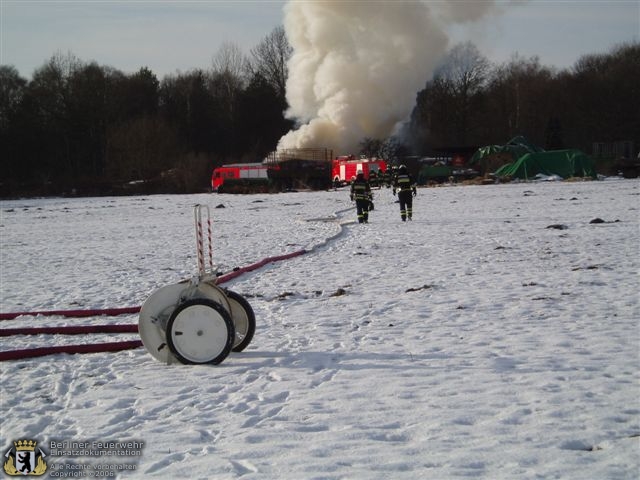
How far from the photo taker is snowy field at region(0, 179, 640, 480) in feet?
13.1

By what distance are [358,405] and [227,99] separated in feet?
246

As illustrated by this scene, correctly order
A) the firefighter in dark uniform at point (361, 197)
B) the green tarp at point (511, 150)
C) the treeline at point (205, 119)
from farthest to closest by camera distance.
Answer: the treeline at point (205, 119) → the green tarp at point (511, 150) → the firefighter in dark uniform at point (361, 197)

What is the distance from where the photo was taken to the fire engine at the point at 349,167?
47.3 m

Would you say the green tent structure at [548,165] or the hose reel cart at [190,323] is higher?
the green tent structure at [548,165]

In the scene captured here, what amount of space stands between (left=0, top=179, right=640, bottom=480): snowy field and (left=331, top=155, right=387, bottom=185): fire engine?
35308mm

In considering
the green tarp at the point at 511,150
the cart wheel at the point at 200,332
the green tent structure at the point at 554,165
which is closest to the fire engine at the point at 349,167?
the green tarp at the point at 511,150

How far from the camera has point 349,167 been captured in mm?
50469

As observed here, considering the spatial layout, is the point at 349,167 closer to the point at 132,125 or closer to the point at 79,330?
the point at 132,125

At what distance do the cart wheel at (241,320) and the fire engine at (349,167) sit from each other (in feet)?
135

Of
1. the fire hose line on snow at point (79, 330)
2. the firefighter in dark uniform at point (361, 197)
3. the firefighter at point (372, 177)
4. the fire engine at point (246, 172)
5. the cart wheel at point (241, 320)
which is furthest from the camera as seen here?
the fire engine at point (246, 172)

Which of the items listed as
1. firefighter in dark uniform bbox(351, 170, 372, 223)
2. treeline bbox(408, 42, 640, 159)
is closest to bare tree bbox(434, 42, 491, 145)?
treeline bbox(408, 42, 640, 159)

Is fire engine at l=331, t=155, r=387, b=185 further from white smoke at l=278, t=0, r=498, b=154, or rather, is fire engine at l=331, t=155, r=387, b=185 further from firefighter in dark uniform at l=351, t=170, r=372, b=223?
firefighter in dark uniform at l=351, t=170, r=372, b=223

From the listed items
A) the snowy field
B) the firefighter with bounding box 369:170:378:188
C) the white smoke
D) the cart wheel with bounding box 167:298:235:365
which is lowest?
the snowy field

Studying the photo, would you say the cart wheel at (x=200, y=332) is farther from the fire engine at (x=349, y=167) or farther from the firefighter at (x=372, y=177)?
the fire engine at (x=349, y=167)
